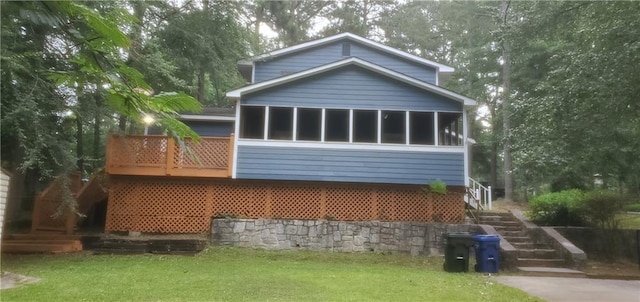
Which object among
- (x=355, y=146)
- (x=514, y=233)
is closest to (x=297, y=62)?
(x=355, y=146)

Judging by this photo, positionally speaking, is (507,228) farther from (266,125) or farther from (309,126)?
(266,125)

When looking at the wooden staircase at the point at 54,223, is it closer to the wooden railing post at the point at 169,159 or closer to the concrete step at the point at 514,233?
the wooden railing post at the point at 169,159

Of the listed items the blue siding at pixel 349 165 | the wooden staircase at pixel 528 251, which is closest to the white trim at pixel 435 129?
the blue siding at pixel 349 165

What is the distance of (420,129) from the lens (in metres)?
14.8

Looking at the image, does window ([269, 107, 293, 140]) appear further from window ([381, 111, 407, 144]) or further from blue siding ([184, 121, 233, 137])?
window ([381, 111, 407, 144])

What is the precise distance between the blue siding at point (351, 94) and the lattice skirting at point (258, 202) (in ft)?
8.06

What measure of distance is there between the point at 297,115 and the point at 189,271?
6.28 m

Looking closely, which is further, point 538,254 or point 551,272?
point 538,254

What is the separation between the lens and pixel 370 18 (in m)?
29.1

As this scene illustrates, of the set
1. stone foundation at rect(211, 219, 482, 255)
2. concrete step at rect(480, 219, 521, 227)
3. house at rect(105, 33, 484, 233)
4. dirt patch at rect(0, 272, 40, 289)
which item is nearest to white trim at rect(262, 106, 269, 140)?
house at rect(105, 33, 484, 233)

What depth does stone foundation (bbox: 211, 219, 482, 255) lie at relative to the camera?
12.9 m

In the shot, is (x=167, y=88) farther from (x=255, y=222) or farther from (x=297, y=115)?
(x=255, y=222)

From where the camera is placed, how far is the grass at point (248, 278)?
708 cm

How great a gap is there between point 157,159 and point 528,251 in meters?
10.4
